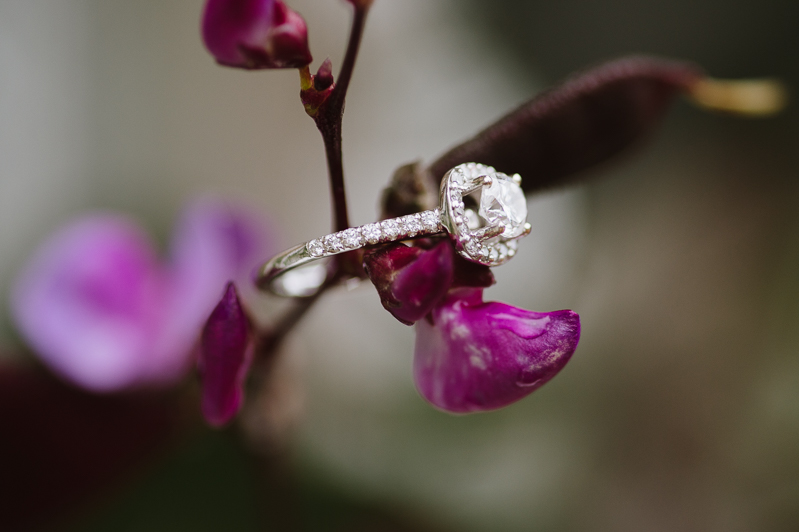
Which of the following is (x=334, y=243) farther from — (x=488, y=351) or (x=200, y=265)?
(x=200, y=265)

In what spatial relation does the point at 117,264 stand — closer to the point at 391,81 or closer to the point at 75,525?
the point at 75,525

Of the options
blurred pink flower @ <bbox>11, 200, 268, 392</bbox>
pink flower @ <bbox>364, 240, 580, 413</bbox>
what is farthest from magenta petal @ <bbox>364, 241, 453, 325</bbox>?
blurred pink flower @ <bbox>11, 200, 268, 392</bbox>

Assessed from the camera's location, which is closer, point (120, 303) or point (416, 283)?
point (416, 283)

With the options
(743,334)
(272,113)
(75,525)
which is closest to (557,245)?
(743,334)

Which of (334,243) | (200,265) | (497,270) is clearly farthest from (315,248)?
(497,270)

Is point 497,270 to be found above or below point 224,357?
above

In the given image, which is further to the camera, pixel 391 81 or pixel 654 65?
pixel 391 81

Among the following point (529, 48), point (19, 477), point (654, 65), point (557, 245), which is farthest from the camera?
point (529, 48)
